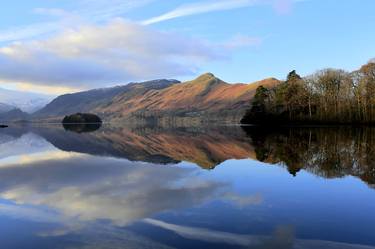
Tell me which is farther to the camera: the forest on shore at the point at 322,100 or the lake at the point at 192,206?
the forest on shore at the point at 322,100

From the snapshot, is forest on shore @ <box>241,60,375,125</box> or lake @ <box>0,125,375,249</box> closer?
lake @ <box>0,125,375,249</box>

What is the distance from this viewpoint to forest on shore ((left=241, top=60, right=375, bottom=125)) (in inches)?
4417

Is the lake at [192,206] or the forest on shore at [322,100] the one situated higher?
the forest on shore at [322,100]

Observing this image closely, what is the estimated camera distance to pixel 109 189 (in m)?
20.6

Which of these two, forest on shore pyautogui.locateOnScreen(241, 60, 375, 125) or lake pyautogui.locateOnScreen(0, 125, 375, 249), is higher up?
forest on shore pyautogui.locateOnScreen(241, 60, 375, 125)

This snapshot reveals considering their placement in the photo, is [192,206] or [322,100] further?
[322,100]

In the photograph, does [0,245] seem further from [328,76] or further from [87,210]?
[328,76]

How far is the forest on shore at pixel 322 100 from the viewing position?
11219 cm

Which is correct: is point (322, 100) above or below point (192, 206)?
above

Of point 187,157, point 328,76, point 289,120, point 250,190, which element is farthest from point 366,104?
point 250,190

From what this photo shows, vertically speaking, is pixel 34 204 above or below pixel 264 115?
below

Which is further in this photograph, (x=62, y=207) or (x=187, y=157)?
(x=187, y=157)

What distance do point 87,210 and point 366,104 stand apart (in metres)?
110

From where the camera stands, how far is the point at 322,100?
121 metres
